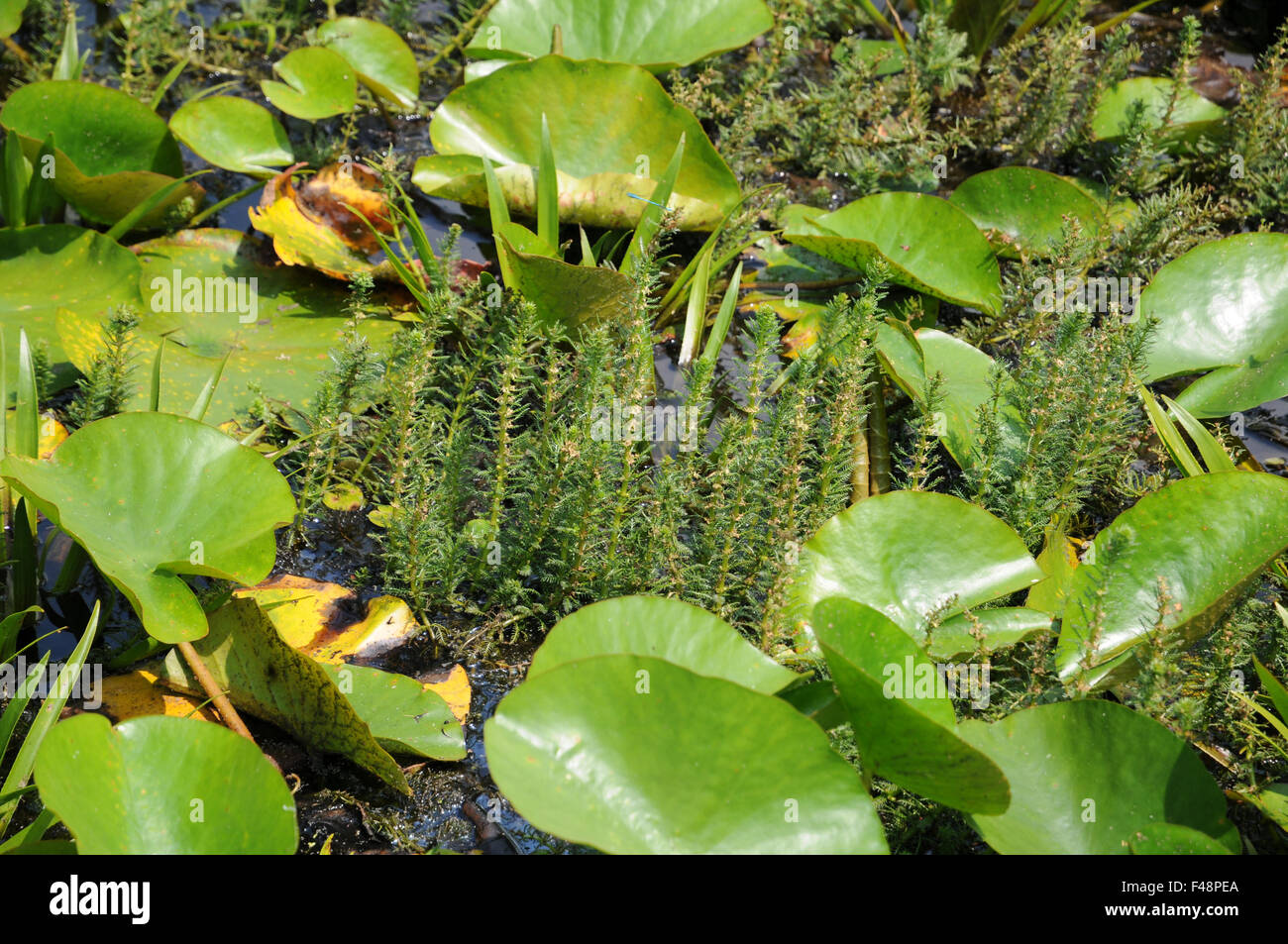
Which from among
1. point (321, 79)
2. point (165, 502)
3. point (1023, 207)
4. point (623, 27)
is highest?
point (623, 27)

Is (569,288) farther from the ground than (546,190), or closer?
closer

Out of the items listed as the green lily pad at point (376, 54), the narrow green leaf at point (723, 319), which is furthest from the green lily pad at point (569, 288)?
the green lily pad at point (376, 54)

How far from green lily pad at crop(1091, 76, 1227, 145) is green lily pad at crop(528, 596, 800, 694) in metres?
3.24

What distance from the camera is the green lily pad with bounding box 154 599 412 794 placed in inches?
91.5

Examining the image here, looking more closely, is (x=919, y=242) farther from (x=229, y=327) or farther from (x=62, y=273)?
(x=62, y=273)

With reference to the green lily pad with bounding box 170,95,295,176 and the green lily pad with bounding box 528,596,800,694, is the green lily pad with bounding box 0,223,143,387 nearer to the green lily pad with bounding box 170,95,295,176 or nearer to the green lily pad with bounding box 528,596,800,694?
the green lily pad with bounding box 170,95,295,176

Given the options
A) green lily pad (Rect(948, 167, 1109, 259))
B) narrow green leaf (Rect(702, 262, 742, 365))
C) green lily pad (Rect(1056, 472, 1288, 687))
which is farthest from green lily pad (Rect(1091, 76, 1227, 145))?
green lily pad (Rect(1056, 472, 1288, 687))

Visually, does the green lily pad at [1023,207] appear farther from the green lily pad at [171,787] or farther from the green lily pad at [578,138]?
the green lily pad at [171,787]

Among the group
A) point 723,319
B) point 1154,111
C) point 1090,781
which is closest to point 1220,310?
point 1154,111

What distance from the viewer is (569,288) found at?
317cm

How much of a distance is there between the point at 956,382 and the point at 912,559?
0.84 metres
